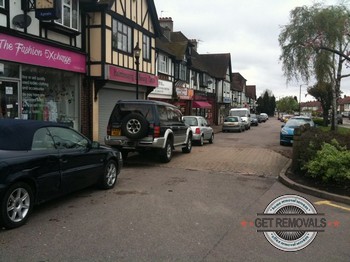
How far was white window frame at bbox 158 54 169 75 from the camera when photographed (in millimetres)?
25219

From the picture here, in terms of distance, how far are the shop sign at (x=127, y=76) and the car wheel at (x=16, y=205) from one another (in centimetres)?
1094

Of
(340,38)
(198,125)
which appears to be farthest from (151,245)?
(340,38)

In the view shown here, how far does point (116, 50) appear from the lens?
54.4 ft

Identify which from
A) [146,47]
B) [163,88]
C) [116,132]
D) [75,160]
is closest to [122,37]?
[146,47]

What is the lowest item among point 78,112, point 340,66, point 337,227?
point 337,227

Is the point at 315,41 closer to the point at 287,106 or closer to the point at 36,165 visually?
the point at 36,165

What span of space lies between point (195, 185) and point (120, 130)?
3.60m

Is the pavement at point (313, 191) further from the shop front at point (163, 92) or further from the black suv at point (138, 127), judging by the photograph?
the shop front at point (163, 92)

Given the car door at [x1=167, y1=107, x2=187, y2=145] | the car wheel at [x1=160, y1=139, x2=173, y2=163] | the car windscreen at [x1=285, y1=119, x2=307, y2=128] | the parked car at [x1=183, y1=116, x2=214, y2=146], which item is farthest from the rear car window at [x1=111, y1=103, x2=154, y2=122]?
the car windscreen at [x1=285, y1=119, x2=307, y2=128]

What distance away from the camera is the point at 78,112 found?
15.6 m

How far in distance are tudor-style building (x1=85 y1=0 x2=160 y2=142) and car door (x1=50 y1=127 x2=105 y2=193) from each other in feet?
29.5

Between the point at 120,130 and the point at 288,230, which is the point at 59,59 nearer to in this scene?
the point at 120,130

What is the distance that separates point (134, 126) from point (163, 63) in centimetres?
1587

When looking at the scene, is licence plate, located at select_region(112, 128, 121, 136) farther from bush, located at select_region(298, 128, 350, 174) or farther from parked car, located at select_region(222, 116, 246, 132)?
parked car, located at select_region(222, 116, 246, 132)
